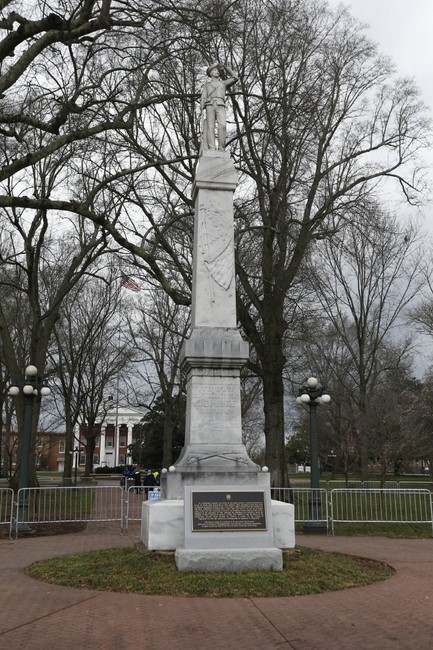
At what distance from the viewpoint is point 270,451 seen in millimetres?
18812

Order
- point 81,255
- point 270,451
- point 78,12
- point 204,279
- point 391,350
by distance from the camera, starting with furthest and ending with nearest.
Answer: point 391,350 → point 81,255 → point 270,451 → point 78,12 → point 204,279

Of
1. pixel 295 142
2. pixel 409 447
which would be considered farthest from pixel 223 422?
pixel 409 447

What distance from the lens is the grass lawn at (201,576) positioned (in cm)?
739

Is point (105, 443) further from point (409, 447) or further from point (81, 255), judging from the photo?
point (81, 255)

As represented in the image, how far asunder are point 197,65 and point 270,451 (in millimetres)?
11729

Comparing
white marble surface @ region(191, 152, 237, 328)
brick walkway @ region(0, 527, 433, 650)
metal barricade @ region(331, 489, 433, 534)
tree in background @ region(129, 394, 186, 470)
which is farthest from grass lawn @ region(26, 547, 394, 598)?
tree in background @ region(129, 394, 186, 470)

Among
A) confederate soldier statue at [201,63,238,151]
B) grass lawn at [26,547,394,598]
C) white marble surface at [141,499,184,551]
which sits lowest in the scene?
grass lawn at [26,547,394,598]

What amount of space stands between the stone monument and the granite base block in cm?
1

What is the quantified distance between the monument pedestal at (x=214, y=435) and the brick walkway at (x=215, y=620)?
1169 millimetres

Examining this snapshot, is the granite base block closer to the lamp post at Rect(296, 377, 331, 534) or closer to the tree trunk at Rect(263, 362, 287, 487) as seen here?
the lamp post at Rect(296, 377, 331, 534)

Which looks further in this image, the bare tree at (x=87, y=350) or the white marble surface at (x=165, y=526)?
the bare tree at (x=87, y=350)

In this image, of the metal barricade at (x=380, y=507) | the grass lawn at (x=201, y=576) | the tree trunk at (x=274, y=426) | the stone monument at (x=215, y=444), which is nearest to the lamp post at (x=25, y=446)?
the grass lawn at (x=201, y=576)

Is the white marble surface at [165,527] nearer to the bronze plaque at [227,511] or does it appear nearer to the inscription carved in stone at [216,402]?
the bronze plaque at [227,511]

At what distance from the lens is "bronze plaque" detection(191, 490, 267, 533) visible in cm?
827
